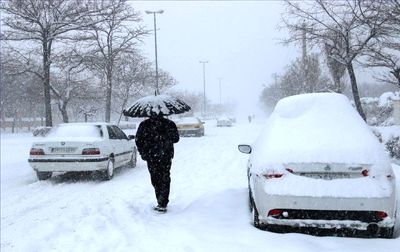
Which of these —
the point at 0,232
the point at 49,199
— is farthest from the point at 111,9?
the point at 0,232

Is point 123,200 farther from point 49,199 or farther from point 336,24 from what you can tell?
point 336,24

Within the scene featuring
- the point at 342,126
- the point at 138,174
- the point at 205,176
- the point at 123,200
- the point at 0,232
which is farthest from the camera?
the point at 138,174

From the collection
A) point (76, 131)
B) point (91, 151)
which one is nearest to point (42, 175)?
point (76, 131)

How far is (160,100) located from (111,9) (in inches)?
664

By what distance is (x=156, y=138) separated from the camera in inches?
278

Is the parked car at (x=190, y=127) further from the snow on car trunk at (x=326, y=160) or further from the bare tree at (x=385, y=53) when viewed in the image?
the snow on car trunk at (x=326, y=160)

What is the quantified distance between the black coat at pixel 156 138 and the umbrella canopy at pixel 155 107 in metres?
0.13

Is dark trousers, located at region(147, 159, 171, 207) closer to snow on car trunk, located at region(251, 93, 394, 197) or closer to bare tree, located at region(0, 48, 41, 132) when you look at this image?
snow on car trunk, located at region(251, 93, 394, 197)

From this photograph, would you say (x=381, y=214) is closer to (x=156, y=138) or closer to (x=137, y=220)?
(x=137, y=220)

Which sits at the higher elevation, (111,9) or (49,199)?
(111,9)

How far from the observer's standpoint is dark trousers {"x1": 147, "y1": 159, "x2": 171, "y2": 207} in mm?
7023

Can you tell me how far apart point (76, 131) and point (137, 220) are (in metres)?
5.69

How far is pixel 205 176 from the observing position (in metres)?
11.4

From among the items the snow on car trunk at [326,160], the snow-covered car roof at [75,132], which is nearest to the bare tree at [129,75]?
the snow-covered car roof at [75,132]
